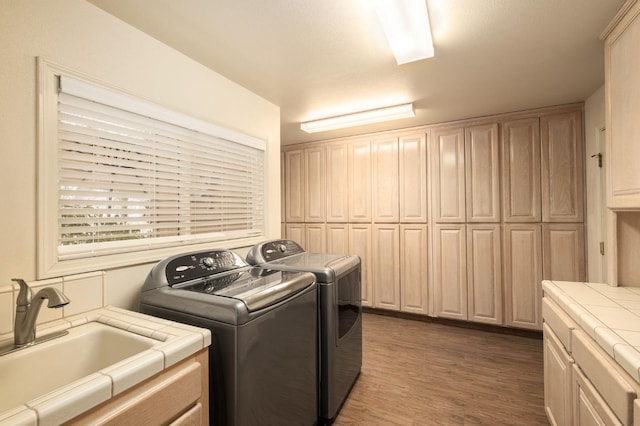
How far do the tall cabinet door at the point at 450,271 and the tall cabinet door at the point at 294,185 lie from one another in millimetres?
1868

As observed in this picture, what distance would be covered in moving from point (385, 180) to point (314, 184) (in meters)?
1.00

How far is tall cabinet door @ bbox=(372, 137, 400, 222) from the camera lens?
3.63 metres

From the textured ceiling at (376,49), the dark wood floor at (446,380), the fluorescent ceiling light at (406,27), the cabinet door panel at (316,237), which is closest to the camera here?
the fluorescent ceiling light at (406,27)

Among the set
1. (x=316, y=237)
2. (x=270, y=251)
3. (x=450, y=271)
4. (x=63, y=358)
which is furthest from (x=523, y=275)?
(x=63, y=358)

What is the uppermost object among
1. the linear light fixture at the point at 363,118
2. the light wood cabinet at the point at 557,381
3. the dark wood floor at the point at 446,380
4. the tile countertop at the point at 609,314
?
the linear light fixture at the point at 363,118

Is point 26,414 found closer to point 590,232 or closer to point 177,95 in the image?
point 177,95

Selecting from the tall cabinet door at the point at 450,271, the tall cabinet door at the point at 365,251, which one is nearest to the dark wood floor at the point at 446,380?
the tall cabinet door at the point at 450,271

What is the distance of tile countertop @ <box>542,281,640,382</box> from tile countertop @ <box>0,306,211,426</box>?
4.76ft

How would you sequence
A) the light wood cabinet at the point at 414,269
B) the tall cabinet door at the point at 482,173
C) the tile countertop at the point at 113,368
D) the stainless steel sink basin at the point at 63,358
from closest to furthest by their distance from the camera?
the tile countertop at the point at 113,368
the stainless steel sink basin at the point at 63,358
the tall cabinet door at the point at 482,173
the light wood cabinet at the point at 414,269

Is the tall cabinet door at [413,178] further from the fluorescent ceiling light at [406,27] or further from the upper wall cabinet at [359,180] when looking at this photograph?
the fluorescent ceiling light at [406,27]

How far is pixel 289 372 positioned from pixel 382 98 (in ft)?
7.56

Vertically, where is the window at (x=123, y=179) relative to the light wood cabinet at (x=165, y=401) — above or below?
above

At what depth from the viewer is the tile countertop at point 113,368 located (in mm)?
667

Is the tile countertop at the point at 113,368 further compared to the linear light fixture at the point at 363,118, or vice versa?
the linear light fixture at the point at 363,118
